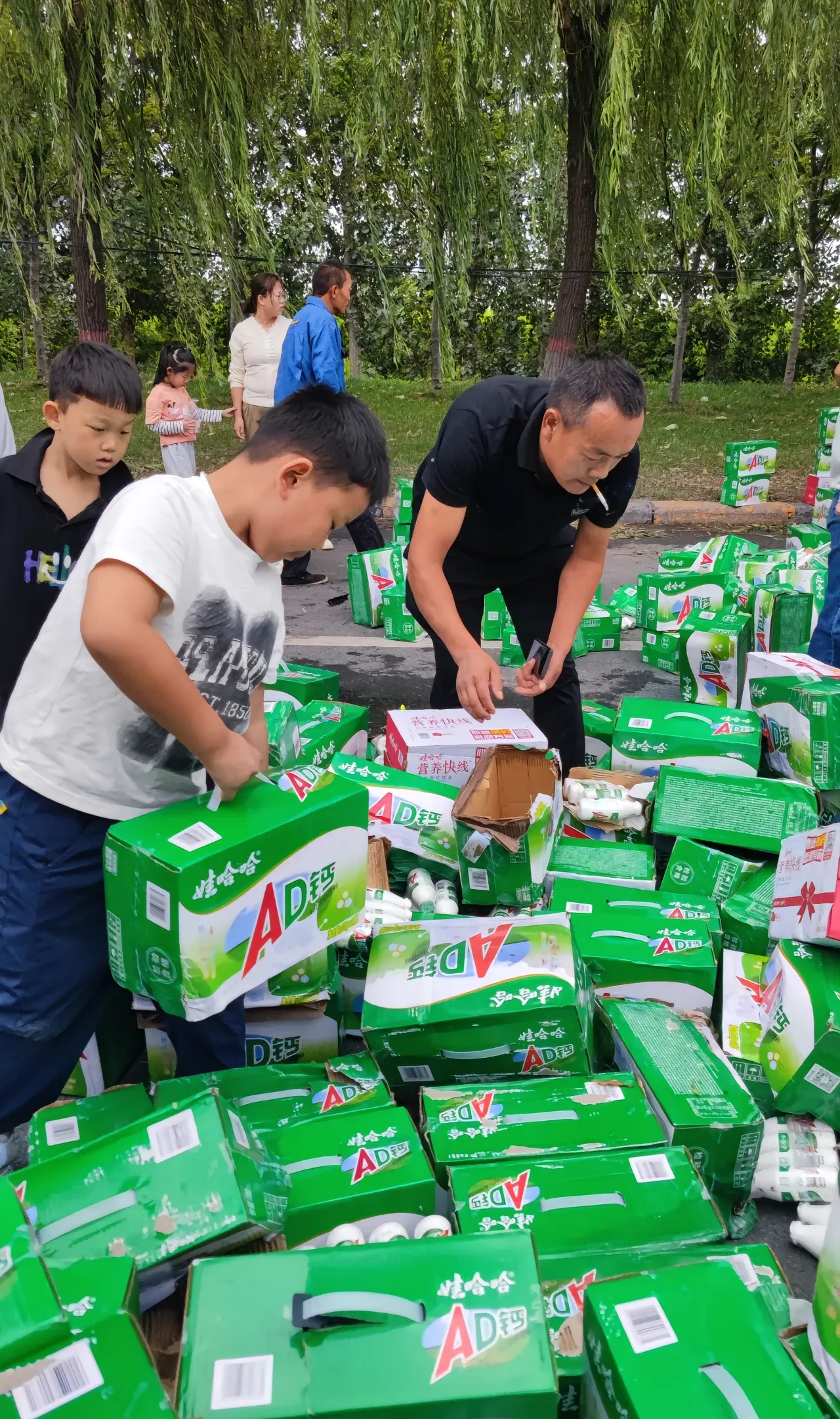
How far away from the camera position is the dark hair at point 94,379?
2.44 metres

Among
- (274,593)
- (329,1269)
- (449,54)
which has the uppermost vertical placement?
(449,54)

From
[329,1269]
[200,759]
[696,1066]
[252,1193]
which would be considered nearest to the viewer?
[329,1269]

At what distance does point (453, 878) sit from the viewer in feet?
8.92

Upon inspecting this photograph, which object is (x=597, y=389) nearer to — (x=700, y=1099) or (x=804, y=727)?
(x=804, y=727)

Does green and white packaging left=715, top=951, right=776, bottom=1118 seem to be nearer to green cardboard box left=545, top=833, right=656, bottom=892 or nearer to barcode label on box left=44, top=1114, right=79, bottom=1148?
green cardboard box left=545, top=833, right=656, bottom=892

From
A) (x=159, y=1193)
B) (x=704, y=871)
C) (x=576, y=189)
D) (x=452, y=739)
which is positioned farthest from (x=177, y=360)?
(x=159, y=1193)

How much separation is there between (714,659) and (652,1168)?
2.57m

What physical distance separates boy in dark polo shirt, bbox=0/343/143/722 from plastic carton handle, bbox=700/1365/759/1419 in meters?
1.96

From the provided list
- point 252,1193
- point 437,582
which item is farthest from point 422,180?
point 252,1193

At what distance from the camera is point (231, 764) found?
1566mm

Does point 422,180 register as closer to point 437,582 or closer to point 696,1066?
point 437,582

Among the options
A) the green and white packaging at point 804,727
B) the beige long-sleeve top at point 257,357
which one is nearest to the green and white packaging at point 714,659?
the green and white packaging at point 804,727

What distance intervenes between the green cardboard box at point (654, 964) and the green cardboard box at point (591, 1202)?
596mm

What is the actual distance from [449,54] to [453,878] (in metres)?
5.08
